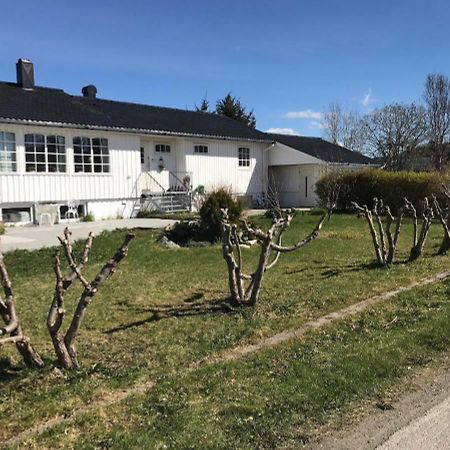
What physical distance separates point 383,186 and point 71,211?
43.9ft

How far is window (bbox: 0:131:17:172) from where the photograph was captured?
1763 cm

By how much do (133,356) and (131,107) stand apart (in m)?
22.9

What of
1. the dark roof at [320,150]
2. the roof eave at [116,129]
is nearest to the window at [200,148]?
the roof eave at [116,129]

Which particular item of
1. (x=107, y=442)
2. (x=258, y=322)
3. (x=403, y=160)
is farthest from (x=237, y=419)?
(x=403, y=160)

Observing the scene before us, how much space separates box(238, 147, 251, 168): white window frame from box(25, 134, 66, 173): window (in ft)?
36.3

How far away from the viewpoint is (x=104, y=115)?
22141 millimetres

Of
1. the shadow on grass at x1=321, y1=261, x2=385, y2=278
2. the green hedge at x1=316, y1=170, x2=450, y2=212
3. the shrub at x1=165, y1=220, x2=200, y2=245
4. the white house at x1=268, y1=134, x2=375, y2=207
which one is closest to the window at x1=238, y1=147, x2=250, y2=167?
the white house at x1=268, y1=134, x2=375, y2=207

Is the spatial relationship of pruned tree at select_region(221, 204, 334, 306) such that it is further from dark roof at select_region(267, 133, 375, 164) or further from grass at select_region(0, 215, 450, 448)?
dark roof at select_region(267, 133, 375, 164)

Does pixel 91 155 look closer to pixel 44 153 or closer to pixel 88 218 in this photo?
pixel 44 153

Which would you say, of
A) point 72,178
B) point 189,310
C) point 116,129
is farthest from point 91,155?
point 189,310

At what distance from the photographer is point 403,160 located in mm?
48250

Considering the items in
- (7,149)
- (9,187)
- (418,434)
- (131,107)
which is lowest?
(418,434)

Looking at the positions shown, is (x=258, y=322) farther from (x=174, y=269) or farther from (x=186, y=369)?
(x=174, y=269)

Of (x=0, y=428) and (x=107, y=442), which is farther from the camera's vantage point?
(x=0, y=428)
